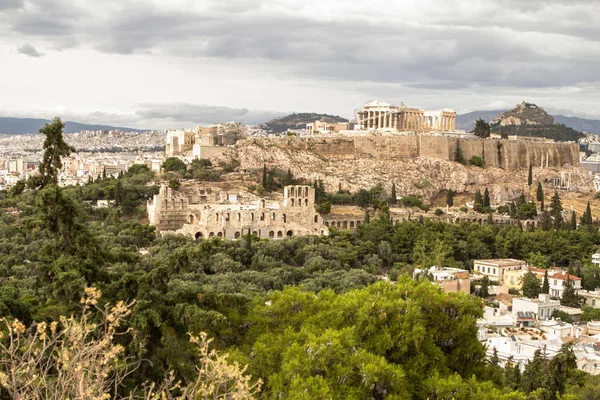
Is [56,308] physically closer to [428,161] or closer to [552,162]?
[428,161]

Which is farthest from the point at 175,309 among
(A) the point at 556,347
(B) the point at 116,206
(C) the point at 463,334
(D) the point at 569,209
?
(D) the point at 569,209

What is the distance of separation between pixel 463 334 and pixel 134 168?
49.4 meters

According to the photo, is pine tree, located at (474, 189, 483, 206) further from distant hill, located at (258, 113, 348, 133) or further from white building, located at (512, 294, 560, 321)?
distant hill, located at (258, 113, 348, 133)

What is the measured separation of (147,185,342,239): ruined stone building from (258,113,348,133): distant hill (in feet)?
404

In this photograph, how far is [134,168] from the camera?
60.0m

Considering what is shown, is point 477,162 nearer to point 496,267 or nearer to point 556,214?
point 556,214

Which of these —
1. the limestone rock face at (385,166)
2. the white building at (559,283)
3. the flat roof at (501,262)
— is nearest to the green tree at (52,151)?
the white building at (559,283)

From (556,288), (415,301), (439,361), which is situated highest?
(415,301)

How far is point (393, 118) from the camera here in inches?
2972

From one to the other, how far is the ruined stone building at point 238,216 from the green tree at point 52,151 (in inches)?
1084

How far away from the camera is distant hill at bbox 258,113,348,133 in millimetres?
172375

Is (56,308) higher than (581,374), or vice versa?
(56,308)

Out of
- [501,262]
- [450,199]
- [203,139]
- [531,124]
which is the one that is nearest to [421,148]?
[450,199]

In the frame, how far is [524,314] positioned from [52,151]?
24.0 meters
